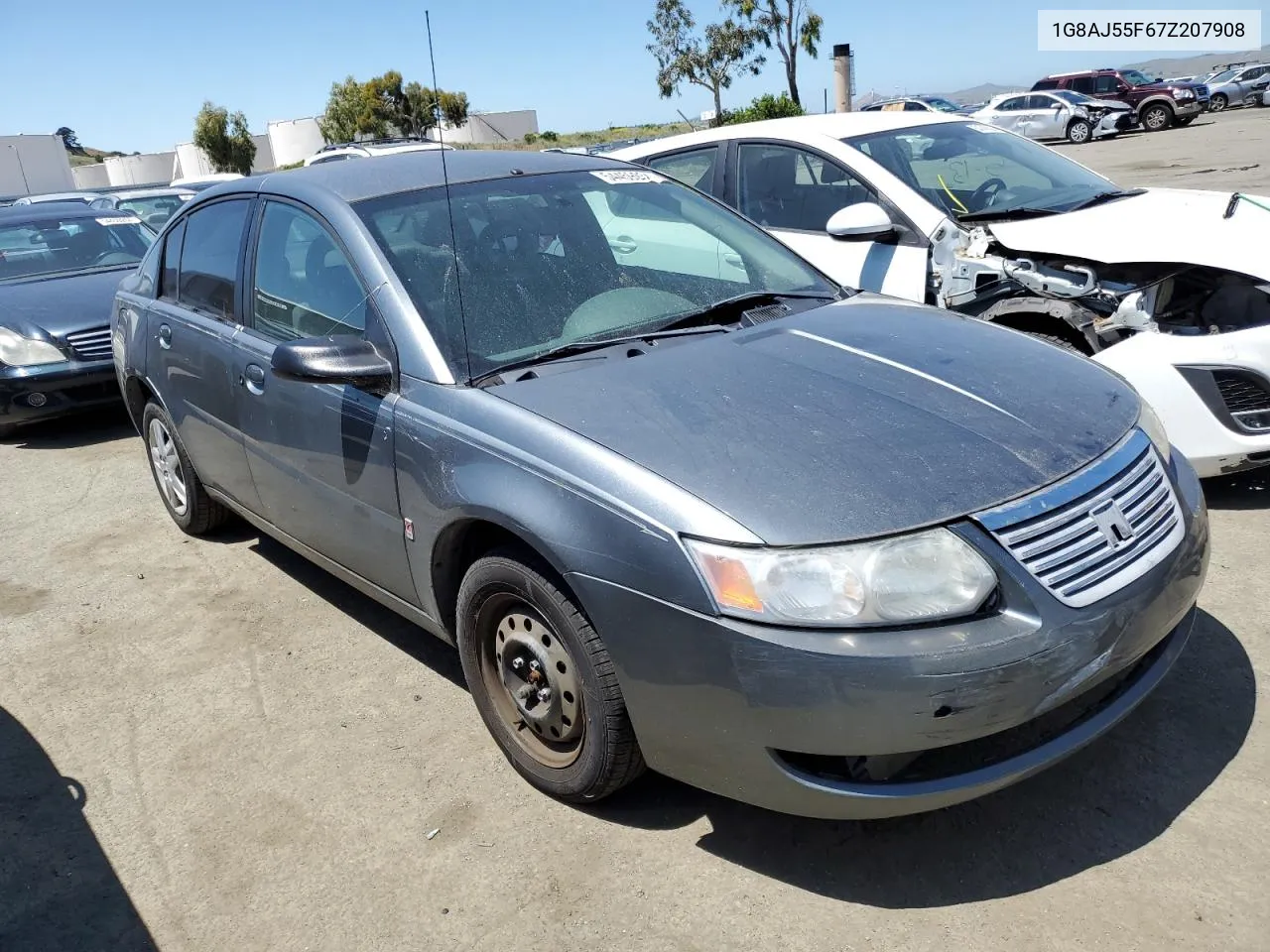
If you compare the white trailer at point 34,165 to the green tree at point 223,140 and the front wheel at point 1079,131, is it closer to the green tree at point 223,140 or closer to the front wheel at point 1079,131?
the green tree at point 223,140

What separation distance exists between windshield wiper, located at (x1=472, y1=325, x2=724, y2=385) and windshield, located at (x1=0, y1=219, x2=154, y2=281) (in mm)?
6658

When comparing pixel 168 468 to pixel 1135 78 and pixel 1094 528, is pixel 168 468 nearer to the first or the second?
pixel 1094 528

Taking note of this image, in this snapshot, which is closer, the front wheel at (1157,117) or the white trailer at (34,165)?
the front wheel at (1157,117)

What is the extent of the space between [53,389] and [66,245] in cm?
217

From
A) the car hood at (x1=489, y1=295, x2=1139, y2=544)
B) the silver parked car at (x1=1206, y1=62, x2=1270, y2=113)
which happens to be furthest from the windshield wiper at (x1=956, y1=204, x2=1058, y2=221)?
the silver parked car at (x1=1206, y1=62, x2=1270, y2=113)

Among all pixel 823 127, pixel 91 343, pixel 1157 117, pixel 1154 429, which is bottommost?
pixel 1154 429

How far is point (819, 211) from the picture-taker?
5.43 m

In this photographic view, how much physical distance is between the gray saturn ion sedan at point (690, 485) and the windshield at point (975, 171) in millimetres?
1743

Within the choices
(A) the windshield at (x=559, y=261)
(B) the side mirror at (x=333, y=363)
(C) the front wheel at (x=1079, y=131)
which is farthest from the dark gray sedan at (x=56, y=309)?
(C) the front wheel at (x=1079, y=131)

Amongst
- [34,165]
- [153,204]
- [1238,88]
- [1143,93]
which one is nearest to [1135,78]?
[1143,93]

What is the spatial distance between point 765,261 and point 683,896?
2.25 meters

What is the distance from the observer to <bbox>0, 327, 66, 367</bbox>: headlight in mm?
7004

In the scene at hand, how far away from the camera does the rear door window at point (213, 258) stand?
401cm

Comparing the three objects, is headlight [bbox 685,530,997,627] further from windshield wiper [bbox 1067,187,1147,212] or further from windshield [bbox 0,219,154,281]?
windshield [bbox 0,219,154,281]
